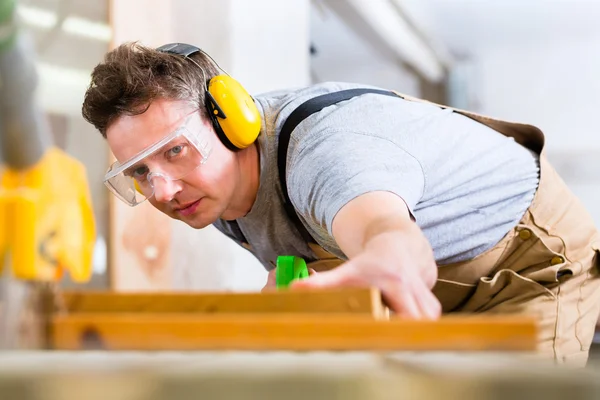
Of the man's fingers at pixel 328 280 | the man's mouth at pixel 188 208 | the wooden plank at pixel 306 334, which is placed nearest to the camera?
the wooden plank at pixel 306 334

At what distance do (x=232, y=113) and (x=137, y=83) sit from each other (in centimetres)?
19

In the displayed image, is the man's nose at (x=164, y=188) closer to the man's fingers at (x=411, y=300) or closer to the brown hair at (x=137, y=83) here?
the brown hair at (x=137, y=83)

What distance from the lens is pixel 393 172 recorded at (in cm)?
106

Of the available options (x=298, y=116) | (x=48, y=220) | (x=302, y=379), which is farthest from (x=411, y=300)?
(x=48, y=220)

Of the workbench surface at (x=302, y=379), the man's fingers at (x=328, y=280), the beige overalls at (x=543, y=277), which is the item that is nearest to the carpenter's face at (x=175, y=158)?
the beige overalls at (x=543, y=277)

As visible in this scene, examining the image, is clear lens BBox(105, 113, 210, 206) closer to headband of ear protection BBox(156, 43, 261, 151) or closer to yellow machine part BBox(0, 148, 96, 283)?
headband of ear protection BBox(156, 43, 261, 151)

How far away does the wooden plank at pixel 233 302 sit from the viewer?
2.16ft

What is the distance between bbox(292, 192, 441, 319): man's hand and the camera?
810mm

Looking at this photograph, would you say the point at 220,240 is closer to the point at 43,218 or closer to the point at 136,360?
the point at 43,218

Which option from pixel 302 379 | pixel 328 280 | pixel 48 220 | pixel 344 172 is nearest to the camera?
pixel 302 379

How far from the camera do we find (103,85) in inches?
55.5

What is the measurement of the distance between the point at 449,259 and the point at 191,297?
2.82 feet

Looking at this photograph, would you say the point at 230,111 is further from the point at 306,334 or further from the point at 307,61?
the point at 307,61

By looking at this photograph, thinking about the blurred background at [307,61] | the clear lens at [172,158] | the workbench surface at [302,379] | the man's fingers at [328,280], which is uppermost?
the workbench surface at [302,379]
